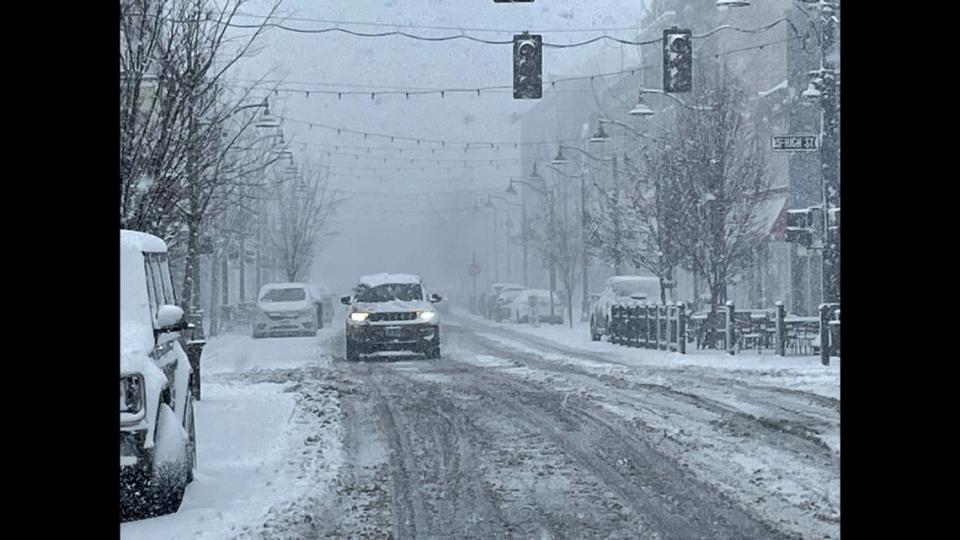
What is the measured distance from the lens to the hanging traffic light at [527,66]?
63.6 ft

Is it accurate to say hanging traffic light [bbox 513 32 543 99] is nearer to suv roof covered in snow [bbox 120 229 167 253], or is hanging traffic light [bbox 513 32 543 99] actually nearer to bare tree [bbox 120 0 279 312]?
bare tree [bbox 120 0 279 312]

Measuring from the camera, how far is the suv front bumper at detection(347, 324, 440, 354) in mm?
24656

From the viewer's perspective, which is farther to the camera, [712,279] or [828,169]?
[712,279]

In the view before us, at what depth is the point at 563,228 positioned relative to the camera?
2044 inches

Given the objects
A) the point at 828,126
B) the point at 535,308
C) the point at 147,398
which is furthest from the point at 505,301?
the point at 147,398

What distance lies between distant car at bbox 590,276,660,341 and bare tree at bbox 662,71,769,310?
354cm

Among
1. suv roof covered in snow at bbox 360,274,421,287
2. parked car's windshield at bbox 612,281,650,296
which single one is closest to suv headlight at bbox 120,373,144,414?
suv roof covered in snow at bbox 360,274,421,287

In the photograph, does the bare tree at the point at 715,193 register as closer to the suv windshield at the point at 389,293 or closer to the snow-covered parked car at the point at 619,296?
the snow-covered parked car at the point at 619,296

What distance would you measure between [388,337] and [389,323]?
278 mm

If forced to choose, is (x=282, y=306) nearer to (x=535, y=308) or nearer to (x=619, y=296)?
(x=619, y=296)
